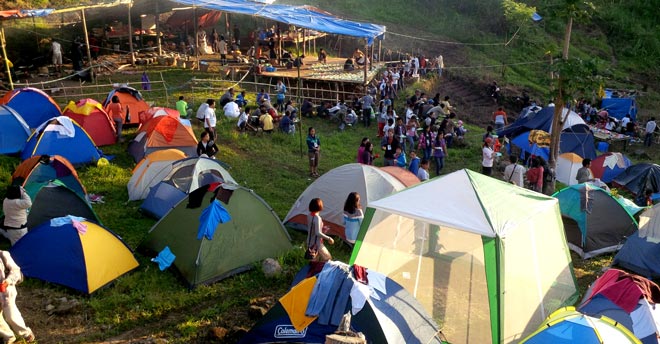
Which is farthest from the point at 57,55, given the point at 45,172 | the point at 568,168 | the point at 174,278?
the point at 568,168

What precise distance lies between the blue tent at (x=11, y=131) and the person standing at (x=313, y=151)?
6552 mm

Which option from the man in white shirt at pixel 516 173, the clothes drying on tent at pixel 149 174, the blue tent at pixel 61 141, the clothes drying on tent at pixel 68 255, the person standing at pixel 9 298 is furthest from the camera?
the blue tent at pixel 61 141

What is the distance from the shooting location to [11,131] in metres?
13.7

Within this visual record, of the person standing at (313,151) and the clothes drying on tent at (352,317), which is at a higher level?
the clothes drying on tent at (352,317)

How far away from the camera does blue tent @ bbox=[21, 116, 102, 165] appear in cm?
1287

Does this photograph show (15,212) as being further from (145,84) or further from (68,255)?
(145,84)

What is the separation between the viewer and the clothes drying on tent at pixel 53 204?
9672 millimetres

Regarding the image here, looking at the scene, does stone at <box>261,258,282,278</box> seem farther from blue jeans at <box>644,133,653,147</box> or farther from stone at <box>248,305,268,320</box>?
blue jeans at <box>644,133,653,147</box>

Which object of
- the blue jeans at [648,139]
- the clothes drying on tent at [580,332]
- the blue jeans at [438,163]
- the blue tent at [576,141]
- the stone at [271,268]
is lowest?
the blue jeans at [648,139]

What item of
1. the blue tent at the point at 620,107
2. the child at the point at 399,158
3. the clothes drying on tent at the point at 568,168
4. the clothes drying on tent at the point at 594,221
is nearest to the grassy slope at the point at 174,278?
the clothes drying on tent at the point at 594,221

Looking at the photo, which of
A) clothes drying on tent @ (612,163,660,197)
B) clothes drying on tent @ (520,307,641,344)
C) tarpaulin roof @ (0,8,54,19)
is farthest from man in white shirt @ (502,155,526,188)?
tarpaulin roof @ (0,8,54,19)

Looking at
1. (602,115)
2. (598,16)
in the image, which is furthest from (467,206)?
(598,16)

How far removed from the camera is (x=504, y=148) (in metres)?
19.2

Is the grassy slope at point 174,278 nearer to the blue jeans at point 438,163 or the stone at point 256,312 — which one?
the stone at point 256,312
